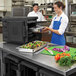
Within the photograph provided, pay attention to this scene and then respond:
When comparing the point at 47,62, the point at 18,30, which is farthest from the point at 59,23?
the point at 47,62

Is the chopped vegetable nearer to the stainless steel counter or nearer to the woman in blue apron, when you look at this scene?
the stainless steel counter

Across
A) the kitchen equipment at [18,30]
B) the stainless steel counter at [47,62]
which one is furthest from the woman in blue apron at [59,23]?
the stainless steel counter at [47,62]

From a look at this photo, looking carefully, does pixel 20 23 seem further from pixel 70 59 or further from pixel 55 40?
pixel 70 59

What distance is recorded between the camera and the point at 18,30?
2461mm

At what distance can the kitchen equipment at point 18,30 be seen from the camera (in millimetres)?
2414

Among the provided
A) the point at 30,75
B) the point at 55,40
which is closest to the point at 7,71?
the point at 30,75

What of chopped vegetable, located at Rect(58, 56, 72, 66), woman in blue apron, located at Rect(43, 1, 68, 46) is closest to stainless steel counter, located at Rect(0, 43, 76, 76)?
chopped vegetable, located at Rect(58, 56, 72, 66)

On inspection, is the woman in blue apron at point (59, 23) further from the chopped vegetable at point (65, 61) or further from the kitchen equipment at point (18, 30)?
the chopped vegetable at point (65, 61)

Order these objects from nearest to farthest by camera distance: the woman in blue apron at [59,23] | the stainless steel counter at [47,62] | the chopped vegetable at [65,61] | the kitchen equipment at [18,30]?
the stainless steel counter at [47,62]
the chopped vegetable at [65,61]
the kitchen equipment at [18,30]
the woman in blue apron at [59,23]

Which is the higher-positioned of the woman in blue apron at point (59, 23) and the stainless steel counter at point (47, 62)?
the woman in blue apron at point (59, 23)

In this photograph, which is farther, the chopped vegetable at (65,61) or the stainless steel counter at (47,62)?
the chopped vegetable at (65,61)

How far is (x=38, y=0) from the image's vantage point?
274 inches

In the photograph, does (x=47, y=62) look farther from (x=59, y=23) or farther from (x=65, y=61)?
(x=59, y=23)

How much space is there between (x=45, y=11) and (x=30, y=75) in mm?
4397
